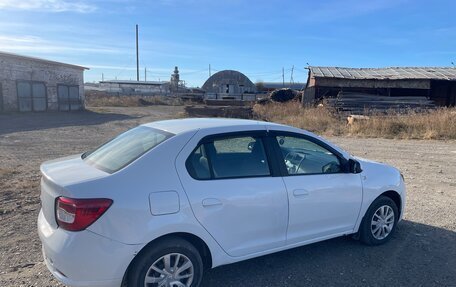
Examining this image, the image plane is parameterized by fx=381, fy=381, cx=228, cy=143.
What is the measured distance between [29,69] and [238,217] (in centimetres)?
2908

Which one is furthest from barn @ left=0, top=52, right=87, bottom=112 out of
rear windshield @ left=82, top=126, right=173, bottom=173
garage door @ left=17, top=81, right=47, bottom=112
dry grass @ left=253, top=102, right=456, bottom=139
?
rear windshield @ left=82, top=126, right=173, bottom=173

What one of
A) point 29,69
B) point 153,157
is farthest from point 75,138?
point 29,69

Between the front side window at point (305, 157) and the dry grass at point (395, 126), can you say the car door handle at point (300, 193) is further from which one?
the dry grass at point (395, 126)

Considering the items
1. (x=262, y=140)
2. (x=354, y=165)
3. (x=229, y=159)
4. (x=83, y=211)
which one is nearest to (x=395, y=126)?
(x=354, y=165)

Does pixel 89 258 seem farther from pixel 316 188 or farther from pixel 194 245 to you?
pixel 316 188

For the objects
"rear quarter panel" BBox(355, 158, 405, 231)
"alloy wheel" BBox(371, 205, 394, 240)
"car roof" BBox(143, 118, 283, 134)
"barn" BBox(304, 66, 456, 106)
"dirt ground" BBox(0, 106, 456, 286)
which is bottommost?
"dirt ground" BBox(0, 106, 456, 286)

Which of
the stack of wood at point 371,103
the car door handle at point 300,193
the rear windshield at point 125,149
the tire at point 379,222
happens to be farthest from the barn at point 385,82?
the rear windshield at point 125,149

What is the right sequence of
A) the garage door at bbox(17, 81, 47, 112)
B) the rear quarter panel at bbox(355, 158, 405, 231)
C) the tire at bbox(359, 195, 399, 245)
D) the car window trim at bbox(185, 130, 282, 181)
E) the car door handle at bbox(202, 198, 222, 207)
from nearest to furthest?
1. the car door handle at bbox(202, 198, 222, 207)
2. the car window trim at bbox(185, 130, 282, 181)
3. the rear quarter panel at bbox(355, 158, 405, 231)
4. the tire at bbox(359, 195, 399, 245)
5. the garage door at bbox(17, 81, 47, 112)

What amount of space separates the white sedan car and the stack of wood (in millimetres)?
17797

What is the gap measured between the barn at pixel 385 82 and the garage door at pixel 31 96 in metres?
19.7

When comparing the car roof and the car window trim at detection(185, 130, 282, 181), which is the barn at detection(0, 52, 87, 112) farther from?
the car window trim at detection(185, 130, 282, 181)

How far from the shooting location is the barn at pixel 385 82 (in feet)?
74.9

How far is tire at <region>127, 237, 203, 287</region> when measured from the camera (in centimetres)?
306

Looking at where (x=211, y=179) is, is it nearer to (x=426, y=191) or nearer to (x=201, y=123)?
(x=201, y=123)
